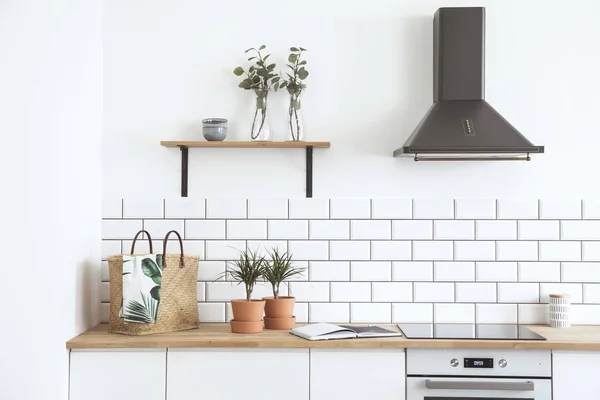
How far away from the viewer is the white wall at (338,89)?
3.26m

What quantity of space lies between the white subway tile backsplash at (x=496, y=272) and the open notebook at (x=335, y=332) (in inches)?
23.8

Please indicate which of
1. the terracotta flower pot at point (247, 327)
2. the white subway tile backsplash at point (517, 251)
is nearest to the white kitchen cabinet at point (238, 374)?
the terracotta flower pot at point (247, 327)

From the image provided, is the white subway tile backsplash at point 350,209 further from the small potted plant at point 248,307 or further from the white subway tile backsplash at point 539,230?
the white subway tile backsplash at point 539,230

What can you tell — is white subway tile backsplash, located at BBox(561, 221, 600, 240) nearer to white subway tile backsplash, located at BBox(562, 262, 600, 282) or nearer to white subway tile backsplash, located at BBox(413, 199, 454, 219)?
white subway tile backsplash, located at BBox(562, 262, 600, 282)

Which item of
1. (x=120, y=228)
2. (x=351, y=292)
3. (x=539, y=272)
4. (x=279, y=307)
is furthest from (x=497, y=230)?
(x=120, y=228)

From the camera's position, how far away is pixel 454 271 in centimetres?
323

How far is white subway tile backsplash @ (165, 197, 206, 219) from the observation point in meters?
3.27

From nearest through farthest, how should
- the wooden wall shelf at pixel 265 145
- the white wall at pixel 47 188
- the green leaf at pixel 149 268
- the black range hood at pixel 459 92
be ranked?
the white wall at pixel 47 188 → the green leaf at pixel 149 268 → the black range hood at pixel 459 92 → the wooden wall shelf at pixel 265 145

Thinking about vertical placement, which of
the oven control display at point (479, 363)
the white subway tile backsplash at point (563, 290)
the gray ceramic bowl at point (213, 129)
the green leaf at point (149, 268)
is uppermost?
the gray ceramic bowl at point (213, 129)

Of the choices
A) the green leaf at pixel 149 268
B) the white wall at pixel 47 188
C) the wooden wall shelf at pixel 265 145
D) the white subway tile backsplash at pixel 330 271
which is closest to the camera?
the white wall at pixel 47 188

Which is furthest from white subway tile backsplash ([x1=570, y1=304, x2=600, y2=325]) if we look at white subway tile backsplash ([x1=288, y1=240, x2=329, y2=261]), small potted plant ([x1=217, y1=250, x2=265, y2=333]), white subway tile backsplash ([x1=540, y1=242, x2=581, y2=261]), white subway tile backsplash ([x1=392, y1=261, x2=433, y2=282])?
small potted plant ([x1=217, y1=250, x2=265, y2=333])

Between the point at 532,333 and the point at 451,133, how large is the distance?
0.92 metres

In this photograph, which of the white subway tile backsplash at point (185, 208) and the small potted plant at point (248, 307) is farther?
the white subway tile backsplash at point (185, 208)

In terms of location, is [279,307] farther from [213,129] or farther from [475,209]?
[475,209]
